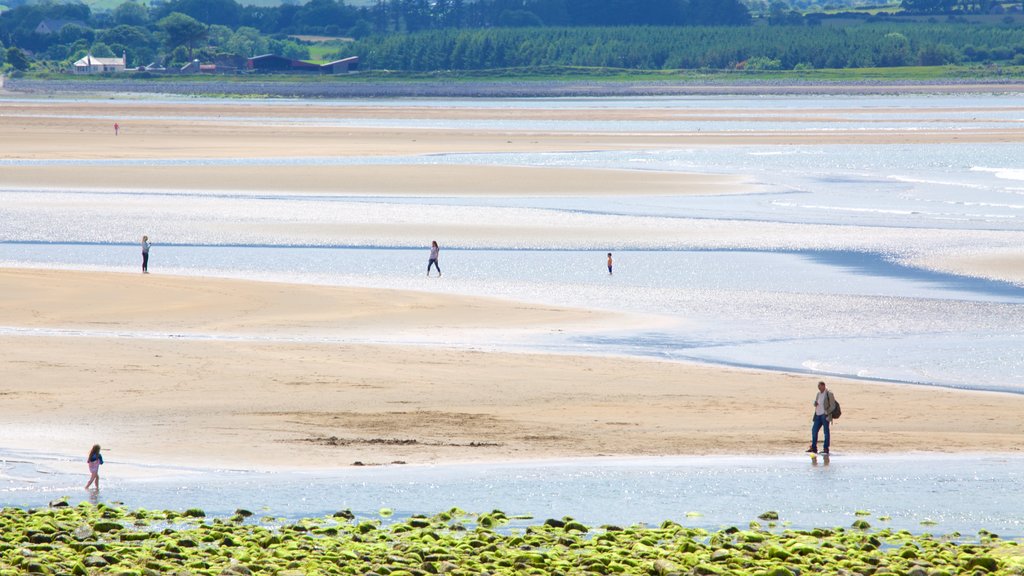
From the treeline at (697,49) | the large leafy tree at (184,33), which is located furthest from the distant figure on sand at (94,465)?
the large leafy tree at (184,33)

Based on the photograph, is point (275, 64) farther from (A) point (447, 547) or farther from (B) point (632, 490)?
(A) point (447, 547)

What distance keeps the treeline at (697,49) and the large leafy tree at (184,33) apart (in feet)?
64.5

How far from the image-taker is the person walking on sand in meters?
18.3

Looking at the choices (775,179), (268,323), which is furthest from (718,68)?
(268,323)

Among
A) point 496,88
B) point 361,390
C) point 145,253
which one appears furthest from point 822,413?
point 496,88

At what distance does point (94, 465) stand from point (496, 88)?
128 m

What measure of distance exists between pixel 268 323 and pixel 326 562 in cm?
1479

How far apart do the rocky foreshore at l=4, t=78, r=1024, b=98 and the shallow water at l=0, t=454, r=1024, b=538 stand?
4698 inches

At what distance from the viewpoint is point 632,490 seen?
17.0 m

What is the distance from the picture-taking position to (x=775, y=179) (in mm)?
57688

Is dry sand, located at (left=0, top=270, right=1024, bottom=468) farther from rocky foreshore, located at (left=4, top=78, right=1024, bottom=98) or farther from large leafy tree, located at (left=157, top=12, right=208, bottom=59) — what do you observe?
large leafy tree, located at (left=157, top=12, right=208, bottom=59)

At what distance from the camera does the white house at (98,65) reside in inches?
6422

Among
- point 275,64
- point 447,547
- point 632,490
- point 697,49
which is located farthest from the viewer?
point 697,49

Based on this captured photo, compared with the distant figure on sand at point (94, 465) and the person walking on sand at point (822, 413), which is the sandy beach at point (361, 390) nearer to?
the person walking on sand at point (822, 413)
